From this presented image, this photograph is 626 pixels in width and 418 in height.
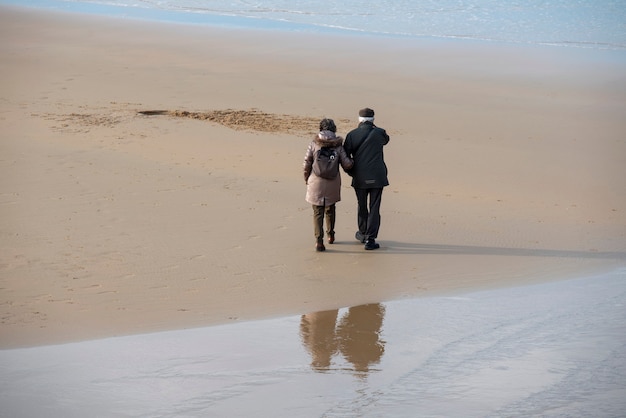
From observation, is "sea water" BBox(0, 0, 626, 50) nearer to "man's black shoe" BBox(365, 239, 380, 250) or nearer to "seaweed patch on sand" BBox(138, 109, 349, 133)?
"seaweed patch on sand" BBox(138, 109, 349, 133)

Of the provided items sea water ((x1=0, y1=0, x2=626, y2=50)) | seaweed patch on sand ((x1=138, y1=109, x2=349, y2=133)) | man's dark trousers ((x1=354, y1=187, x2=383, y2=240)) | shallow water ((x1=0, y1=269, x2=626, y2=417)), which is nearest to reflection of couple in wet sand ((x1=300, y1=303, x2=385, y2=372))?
shallow water ((x1=0, y1=269, x2=626, y2=417))

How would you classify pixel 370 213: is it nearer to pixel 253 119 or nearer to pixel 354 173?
pixel 354 173

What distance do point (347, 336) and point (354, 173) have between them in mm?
2916

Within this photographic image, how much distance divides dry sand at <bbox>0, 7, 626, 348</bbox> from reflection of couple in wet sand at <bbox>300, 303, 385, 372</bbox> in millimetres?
298

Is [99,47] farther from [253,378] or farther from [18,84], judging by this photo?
[253,378]

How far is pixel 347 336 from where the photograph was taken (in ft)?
23.1

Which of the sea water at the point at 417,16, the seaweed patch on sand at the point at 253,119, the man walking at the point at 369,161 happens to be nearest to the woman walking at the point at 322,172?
the man walking at the point at 369,161

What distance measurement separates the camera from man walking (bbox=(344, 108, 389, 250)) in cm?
947

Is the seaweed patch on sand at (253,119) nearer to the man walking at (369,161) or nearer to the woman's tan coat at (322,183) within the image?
the man walking at (369,161)

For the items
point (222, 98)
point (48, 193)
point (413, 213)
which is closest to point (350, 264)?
point (413, 213)

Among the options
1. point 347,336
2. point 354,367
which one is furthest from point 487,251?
point 354,367

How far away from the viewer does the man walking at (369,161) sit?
31.1 feet

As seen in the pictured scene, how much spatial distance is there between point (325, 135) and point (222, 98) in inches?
318

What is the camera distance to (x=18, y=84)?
17.0 m
